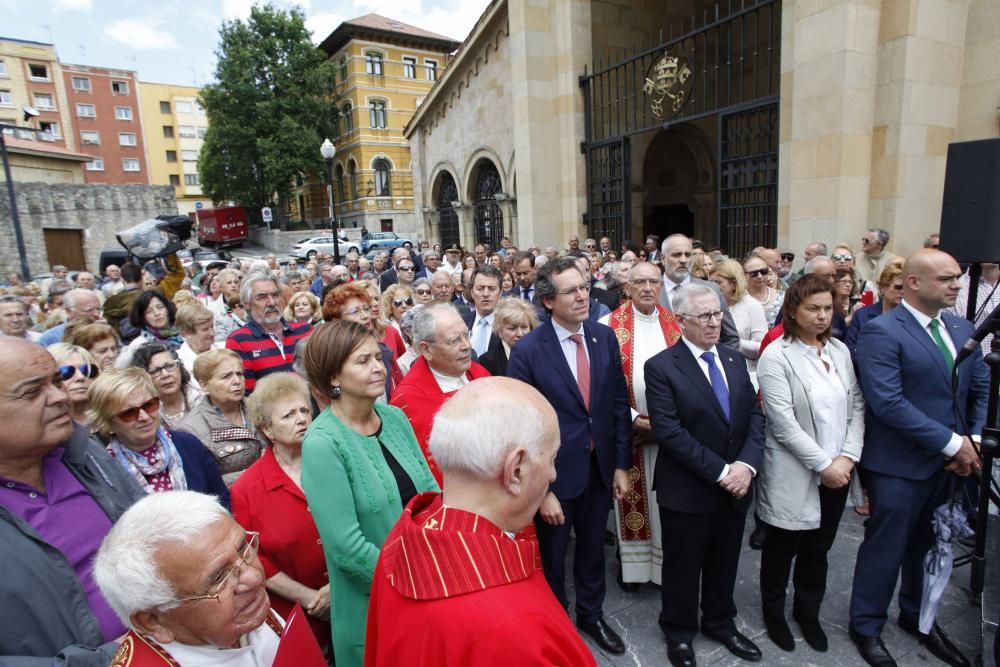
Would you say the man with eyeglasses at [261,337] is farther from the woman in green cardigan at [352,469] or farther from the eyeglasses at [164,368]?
the woman in green cardigan at [352,469]

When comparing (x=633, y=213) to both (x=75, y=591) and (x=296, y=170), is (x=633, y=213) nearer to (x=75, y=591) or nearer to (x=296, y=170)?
(x=75, y=591)

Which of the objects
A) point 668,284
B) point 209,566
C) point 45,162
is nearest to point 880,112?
point 668,284

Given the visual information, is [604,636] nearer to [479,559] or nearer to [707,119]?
[479,559]

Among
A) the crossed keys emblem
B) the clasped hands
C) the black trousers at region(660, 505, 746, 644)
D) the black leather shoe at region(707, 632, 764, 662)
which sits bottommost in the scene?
the black leather shoe at region(707, 632, 764, 662)

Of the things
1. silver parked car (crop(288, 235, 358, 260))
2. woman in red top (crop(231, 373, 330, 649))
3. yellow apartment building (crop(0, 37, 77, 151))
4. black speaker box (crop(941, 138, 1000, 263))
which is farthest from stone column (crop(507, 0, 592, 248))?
yellow apartment building (crop(0, 37, 77, 151))

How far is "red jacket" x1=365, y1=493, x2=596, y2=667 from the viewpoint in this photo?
1.10 meters

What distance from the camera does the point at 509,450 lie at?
129cm

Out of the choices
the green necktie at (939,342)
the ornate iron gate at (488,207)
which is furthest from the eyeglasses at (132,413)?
the ornate iron gate at (488,207)

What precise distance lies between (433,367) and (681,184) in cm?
1271

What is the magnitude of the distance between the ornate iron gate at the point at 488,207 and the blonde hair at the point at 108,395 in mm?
14706

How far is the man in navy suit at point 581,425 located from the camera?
303cm

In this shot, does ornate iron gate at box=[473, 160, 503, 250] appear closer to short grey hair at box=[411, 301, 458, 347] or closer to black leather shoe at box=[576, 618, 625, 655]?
short grey hair at box=[411, 301, 458, 347]

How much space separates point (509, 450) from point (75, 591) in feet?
4.59

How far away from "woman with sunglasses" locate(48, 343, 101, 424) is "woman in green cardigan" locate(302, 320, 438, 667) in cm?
133
